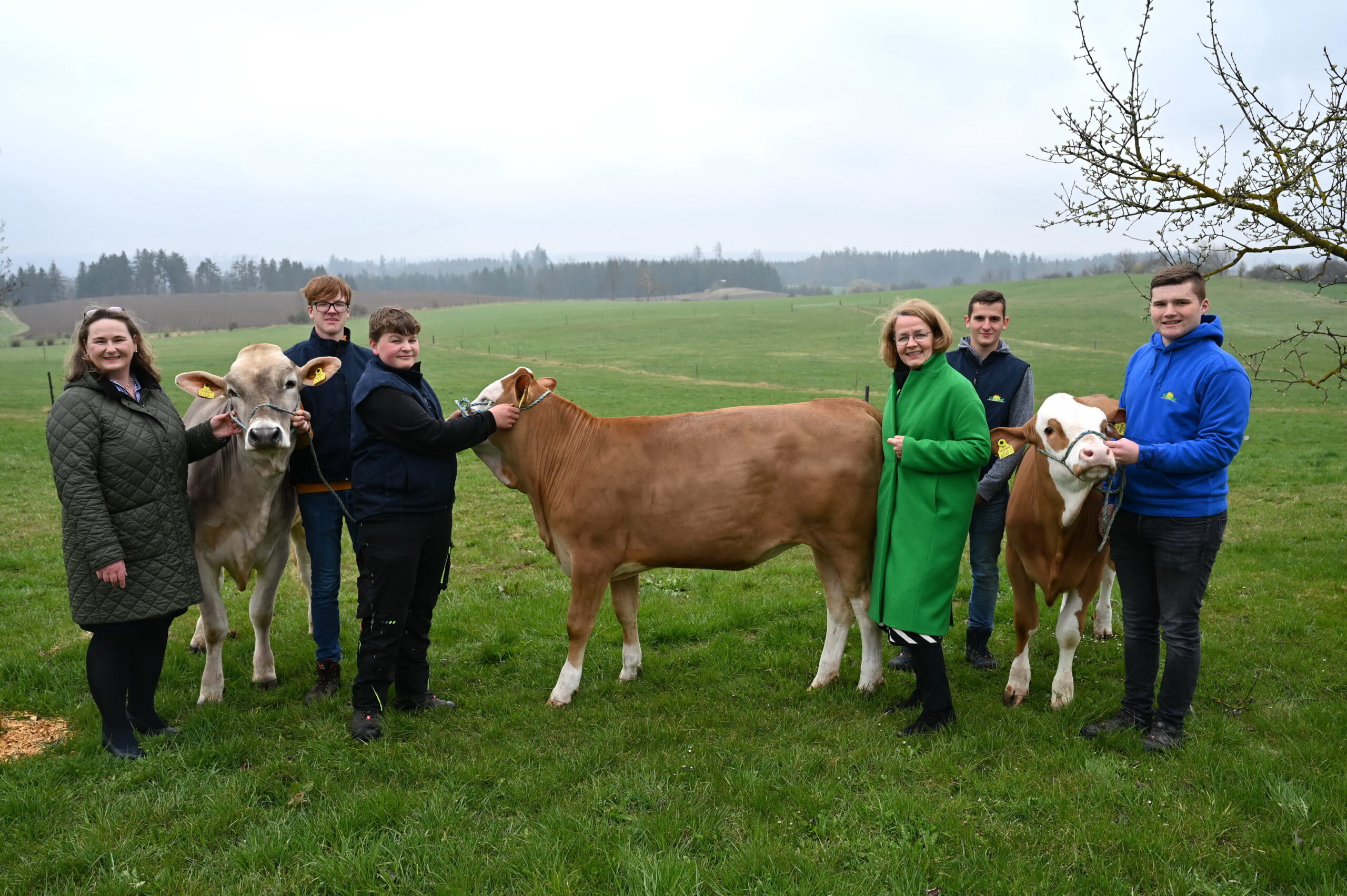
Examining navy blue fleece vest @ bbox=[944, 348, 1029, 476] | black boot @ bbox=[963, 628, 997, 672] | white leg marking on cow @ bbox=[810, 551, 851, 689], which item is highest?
navy blue fleece vest @ bbox=[944, 348, 1029, 476]

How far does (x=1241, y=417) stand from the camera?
4117 mm

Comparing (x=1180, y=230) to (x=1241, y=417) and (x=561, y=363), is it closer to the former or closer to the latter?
(x=1241, y=417)

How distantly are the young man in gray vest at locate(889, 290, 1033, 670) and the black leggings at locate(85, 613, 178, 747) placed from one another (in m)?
4.78

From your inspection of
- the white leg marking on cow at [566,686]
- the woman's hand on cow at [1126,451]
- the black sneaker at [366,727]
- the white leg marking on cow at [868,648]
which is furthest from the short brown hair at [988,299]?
the black sneaker at [366,727]

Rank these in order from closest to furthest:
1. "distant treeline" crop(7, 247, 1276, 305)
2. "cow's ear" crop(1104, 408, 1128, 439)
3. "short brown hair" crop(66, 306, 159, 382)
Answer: "short brown hair" crop(66, 306, 159, 382), "cow's ear" crop(1104, 408, 1128, 439), "distant treeline" crop(7, 247, 1276, 305)

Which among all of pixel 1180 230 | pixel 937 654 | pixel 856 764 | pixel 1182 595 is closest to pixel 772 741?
pixel 856 764

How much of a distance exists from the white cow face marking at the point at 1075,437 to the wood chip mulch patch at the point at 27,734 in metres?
6.03

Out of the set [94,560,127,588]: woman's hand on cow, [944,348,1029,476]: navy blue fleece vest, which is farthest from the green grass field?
[944,348,1029,476]: navy blue fleece vest

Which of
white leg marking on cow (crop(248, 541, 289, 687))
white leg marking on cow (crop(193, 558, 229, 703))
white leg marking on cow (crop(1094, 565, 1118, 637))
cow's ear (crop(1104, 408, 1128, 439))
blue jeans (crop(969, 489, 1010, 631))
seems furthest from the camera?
white leg marking on cow (crop(1094, 565, 1118, 637))

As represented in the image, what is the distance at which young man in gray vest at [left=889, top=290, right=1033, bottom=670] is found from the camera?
5551 mm

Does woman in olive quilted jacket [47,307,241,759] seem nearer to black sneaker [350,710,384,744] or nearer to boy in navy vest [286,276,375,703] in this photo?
boy in navy vest [286,276,375,703]

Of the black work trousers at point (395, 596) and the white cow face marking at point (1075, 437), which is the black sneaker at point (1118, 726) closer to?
the white cow face marking at point (1075, 437)

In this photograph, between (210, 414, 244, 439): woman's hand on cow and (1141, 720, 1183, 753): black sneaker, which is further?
(210, 414, 244, 439): woman's hand on cow

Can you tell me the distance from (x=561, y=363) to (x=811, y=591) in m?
35.2
